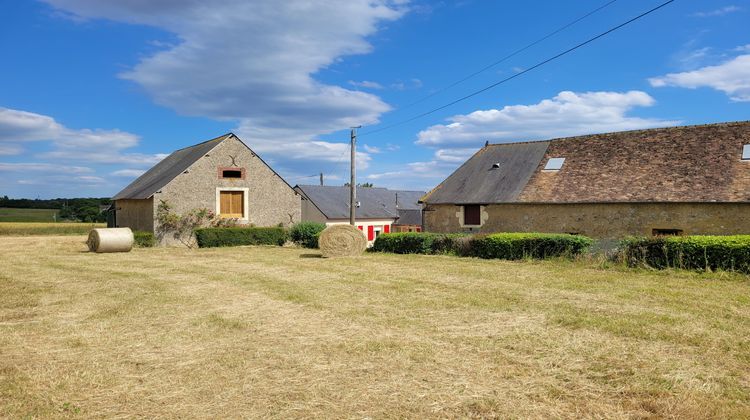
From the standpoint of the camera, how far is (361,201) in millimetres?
46125

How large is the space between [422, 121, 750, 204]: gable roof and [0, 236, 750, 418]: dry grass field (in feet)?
26.0

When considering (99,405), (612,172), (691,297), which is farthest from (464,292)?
(612,172)

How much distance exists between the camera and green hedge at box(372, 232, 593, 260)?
53.7 feet

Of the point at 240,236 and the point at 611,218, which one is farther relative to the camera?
the point at 240,236

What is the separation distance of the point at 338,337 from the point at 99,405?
115 inches

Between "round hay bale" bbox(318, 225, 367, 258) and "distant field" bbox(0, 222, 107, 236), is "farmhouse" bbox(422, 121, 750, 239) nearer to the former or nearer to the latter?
"round hay bale" bbox(318, 225, 367, 258)

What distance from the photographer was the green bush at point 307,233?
25.4 m

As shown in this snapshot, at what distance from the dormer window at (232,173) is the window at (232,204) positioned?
2.63ft

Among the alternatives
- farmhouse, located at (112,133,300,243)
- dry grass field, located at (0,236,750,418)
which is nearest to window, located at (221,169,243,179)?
farmhouse, located at (112,133,300,243)

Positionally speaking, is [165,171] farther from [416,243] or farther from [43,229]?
[416,243]

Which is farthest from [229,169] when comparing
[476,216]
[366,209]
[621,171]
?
[366,209]

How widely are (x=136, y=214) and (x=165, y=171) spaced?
3.47 meters

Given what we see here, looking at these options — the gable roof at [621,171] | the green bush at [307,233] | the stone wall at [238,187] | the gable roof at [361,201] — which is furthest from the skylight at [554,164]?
the gable roof at [361,201]

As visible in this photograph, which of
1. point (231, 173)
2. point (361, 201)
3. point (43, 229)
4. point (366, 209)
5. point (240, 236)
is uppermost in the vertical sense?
point (231, 173)
